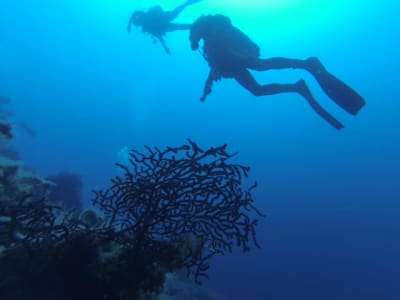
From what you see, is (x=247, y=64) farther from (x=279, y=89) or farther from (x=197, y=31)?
(x=197, y=31)

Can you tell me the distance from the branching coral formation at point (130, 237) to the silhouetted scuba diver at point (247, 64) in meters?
4.85

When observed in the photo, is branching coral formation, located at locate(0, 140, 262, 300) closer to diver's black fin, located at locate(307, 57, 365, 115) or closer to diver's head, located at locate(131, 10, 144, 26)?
diver's black fin, located at locate(307, 57, 365, 115)

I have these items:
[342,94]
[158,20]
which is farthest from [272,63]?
[158,20]

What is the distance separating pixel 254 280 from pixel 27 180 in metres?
31.2

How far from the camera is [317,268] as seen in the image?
4116 cm

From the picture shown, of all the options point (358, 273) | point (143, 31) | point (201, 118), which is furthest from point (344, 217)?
point (201, 118)

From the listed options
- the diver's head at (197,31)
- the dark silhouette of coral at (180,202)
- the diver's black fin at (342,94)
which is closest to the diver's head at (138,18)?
the diver's head at (197,31)

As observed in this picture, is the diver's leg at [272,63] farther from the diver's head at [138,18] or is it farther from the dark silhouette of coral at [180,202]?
the diver's head at [138,18]

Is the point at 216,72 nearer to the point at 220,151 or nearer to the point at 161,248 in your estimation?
the point at 220,151

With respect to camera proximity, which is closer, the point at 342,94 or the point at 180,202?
the point at 180,202

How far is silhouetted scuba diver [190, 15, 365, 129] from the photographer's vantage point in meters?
9.23

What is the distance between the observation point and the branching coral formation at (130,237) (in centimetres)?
471

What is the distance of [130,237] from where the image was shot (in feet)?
17.1

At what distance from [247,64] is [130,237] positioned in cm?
637
